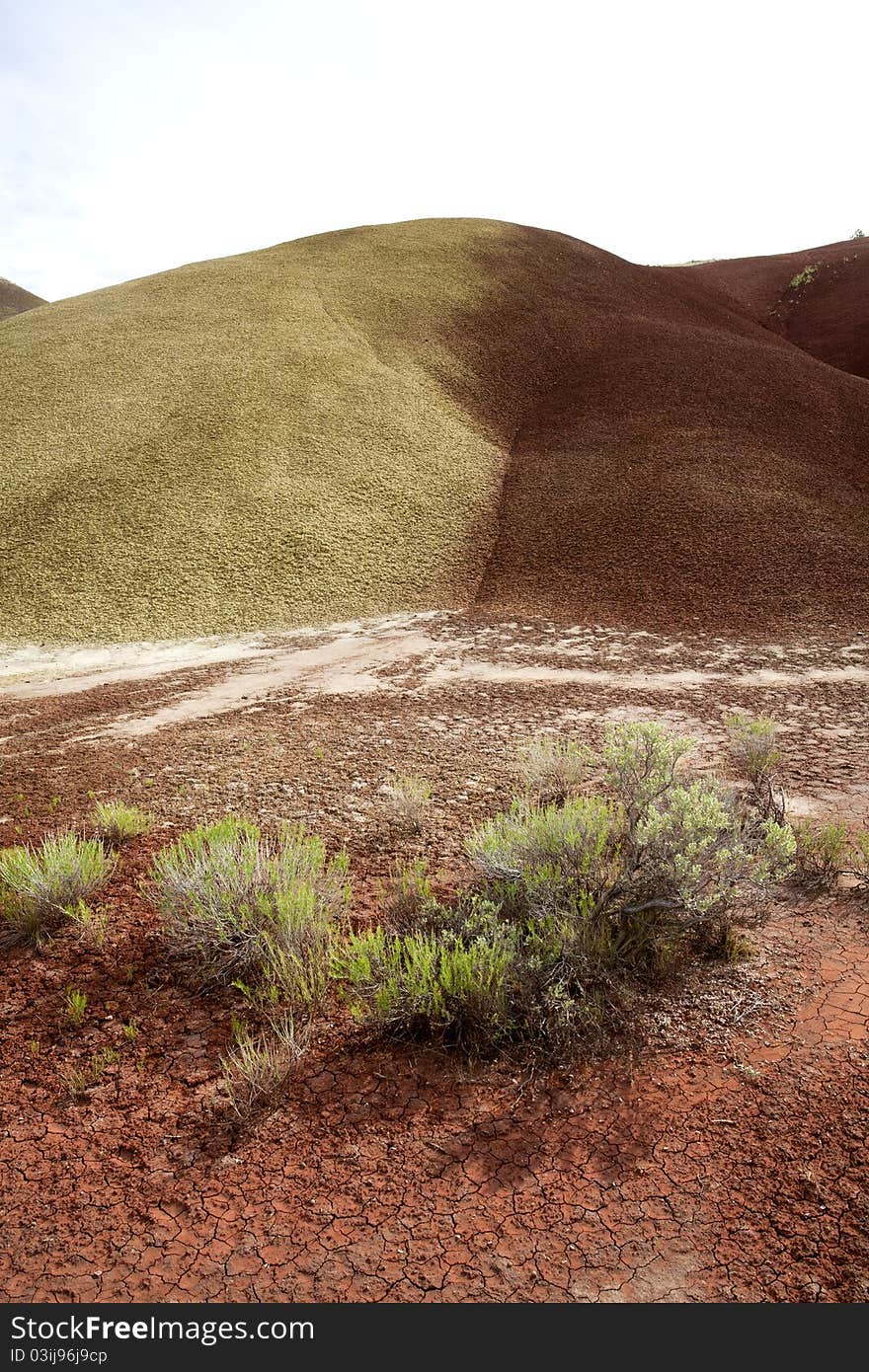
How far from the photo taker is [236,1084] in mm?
3268

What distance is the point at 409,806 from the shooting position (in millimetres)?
5730

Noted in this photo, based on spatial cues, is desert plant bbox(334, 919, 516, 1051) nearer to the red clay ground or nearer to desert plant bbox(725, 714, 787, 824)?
the red clay ground

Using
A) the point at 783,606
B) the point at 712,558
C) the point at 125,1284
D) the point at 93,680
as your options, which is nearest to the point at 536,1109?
the point at 125,1284

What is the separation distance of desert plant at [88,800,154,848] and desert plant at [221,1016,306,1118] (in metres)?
2.31

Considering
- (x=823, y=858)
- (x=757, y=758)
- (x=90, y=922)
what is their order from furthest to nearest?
1. (x=757, y=758)
2. (x=823, y=858)
3. (x=90, y=922)

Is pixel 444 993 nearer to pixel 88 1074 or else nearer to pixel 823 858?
pixel 88 1074


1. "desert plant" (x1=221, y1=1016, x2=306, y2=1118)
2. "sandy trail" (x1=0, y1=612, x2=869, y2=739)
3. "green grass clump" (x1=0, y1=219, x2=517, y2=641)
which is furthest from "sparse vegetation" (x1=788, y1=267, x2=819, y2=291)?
"desert plant" (x1=221, y1=1016, x2=306, y2=1118)

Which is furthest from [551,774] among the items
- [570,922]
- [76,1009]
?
[76,1009]

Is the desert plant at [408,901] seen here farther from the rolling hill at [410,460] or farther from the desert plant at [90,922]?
the rolling hill at [410,460]

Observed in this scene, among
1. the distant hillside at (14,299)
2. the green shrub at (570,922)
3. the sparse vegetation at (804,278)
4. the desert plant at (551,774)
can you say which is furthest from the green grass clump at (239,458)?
the distant hillside at (14,299)

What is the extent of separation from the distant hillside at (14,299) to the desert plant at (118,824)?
382 feet

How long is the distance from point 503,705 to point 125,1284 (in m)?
6.96

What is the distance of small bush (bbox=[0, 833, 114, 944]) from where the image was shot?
4.31 metres

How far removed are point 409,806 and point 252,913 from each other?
5.95 ft
